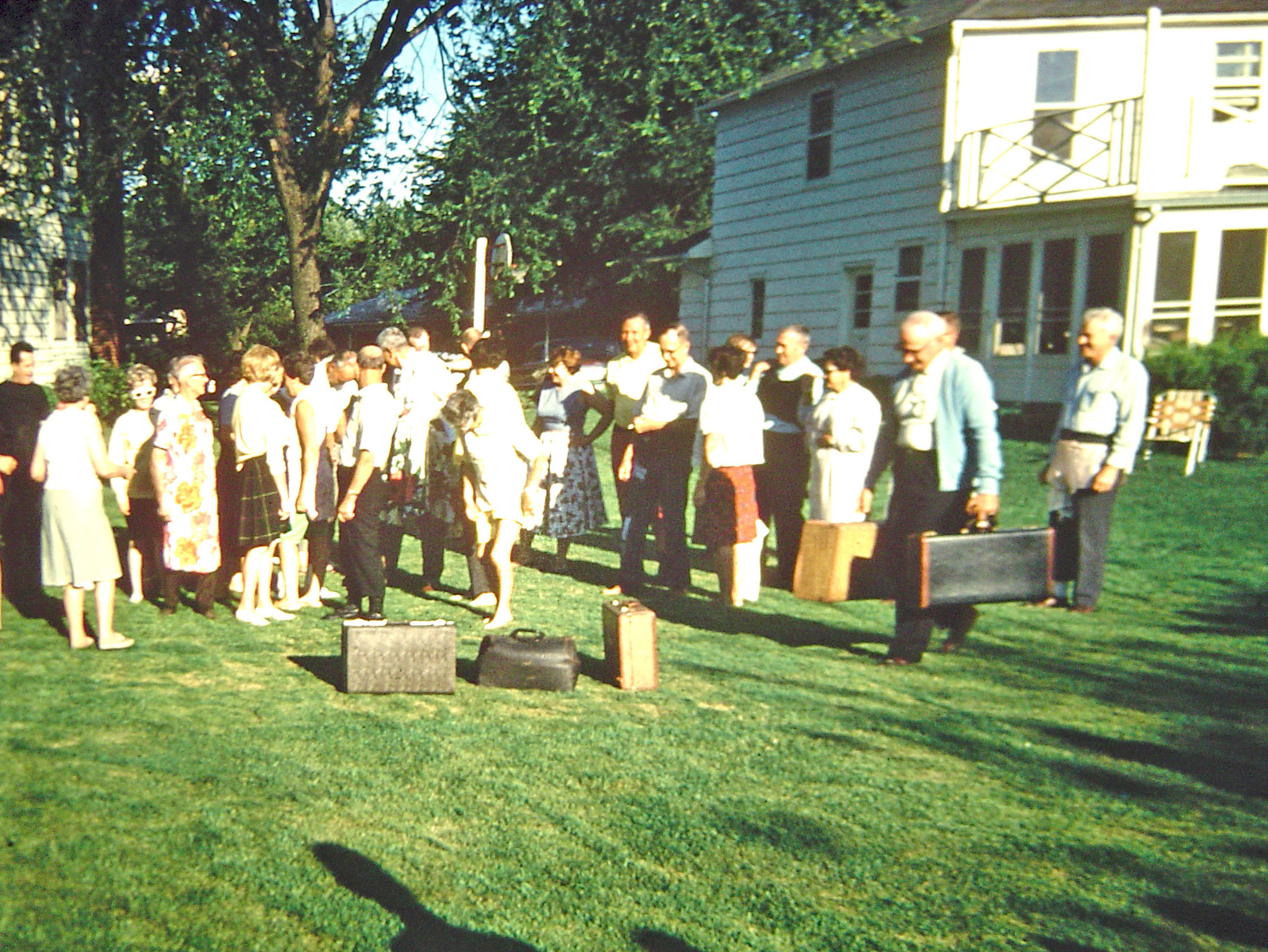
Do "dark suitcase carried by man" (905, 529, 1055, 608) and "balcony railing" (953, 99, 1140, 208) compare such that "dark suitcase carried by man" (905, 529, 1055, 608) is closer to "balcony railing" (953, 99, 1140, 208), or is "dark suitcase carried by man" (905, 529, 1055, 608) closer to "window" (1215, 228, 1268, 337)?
"balcony railing" (953, 99, 1140, 208)

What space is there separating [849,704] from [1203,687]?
7.02 feet

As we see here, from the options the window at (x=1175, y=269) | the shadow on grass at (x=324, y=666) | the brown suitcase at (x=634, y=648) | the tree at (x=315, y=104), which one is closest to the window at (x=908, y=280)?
the window at (x=1175, y=269)

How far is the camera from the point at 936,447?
22.2ft

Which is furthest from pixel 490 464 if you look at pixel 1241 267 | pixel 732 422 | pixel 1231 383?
pixel 1241 267

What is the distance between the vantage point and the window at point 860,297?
74.0ft

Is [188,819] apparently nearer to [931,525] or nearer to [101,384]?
[931,525]

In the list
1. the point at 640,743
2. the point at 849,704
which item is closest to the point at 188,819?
the point at 640,743

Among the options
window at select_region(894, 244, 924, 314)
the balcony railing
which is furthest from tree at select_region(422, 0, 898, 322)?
window at select_region(894, 244, 924, 314)

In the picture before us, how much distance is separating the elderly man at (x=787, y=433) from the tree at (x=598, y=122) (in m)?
11.4

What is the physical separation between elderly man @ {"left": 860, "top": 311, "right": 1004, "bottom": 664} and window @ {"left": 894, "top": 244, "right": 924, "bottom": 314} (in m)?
15.0

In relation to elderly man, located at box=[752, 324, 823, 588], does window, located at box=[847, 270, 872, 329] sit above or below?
above

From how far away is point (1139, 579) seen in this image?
398 inches

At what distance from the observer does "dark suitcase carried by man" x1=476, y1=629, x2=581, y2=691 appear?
6.49m

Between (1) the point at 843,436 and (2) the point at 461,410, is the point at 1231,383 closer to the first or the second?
(1) the point at 843,436
